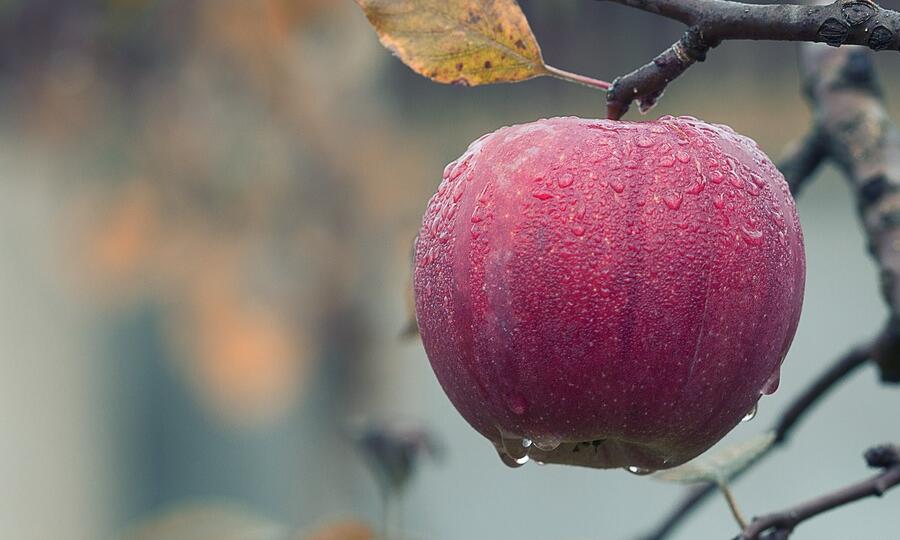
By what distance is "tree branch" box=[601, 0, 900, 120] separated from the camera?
33 cm

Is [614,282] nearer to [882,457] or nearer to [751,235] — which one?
[751,235]

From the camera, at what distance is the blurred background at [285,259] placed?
177 centimetres

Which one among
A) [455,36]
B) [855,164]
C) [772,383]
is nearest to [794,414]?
[855,164]

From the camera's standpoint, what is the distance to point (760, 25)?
1.13 ft

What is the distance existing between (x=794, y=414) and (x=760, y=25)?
37 centimetres

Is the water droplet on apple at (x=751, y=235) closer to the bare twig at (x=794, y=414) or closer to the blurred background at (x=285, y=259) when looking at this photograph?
the blurred background at (x=285, y=259)

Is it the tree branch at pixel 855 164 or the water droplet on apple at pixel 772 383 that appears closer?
the water droplet on apple at pixel 772 383

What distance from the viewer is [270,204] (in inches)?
76.1

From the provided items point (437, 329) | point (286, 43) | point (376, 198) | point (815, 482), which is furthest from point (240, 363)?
point (437, 329)

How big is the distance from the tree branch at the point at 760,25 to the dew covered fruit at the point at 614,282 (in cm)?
3

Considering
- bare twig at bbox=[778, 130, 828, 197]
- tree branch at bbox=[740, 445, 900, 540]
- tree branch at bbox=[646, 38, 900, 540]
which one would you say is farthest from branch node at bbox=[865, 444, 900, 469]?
bare twig at bbox=[778, 130, 828, 197]

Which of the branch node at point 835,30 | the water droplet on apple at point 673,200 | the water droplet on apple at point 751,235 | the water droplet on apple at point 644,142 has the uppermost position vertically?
the branch node at point 835,30

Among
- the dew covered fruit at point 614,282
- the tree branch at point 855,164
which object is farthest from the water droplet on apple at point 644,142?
the tree branch at point 855,164

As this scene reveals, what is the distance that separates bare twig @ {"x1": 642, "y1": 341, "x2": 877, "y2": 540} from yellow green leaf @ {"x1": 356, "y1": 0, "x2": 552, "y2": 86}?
33 centimetres
